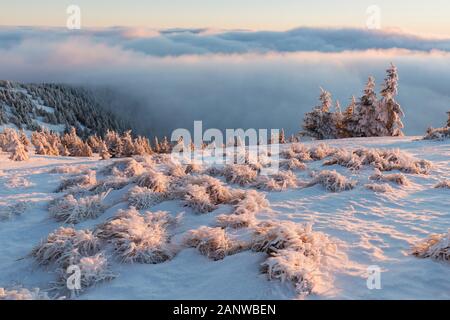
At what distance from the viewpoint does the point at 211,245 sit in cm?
609

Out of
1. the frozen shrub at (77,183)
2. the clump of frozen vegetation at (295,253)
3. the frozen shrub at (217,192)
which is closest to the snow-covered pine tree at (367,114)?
the frozen shrub at (217,192)

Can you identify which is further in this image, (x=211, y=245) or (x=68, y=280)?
(x=211, y=245)

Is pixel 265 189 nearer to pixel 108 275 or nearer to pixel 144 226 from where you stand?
pixel 144 226

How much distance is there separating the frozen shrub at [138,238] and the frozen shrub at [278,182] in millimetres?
3154

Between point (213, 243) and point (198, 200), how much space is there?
224cm

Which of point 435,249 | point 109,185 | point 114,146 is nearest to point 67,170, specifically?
point 109,185

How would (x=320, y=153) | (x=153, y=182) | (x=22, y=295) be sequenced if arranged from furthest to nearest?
(x=320, y=153), (x=153, y=182), (x=22, y=295)

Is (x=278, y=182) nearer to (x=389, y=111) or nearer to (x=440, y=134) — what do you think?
(x=440, y=134)

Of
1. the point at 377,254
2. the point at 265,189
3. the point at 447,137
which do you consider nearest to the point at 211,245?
the point at 377,254

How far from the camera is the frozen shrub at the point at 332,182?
918 cm

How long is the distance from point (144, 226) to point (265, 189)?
3772mm

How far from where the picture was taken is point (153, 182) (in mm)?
9570

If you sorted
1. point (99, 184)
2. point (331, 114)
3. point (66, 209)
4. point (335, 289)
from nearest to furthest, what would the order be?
point (335, 289)
point (66, 209)
point (99, 184)
point (331, 114)
